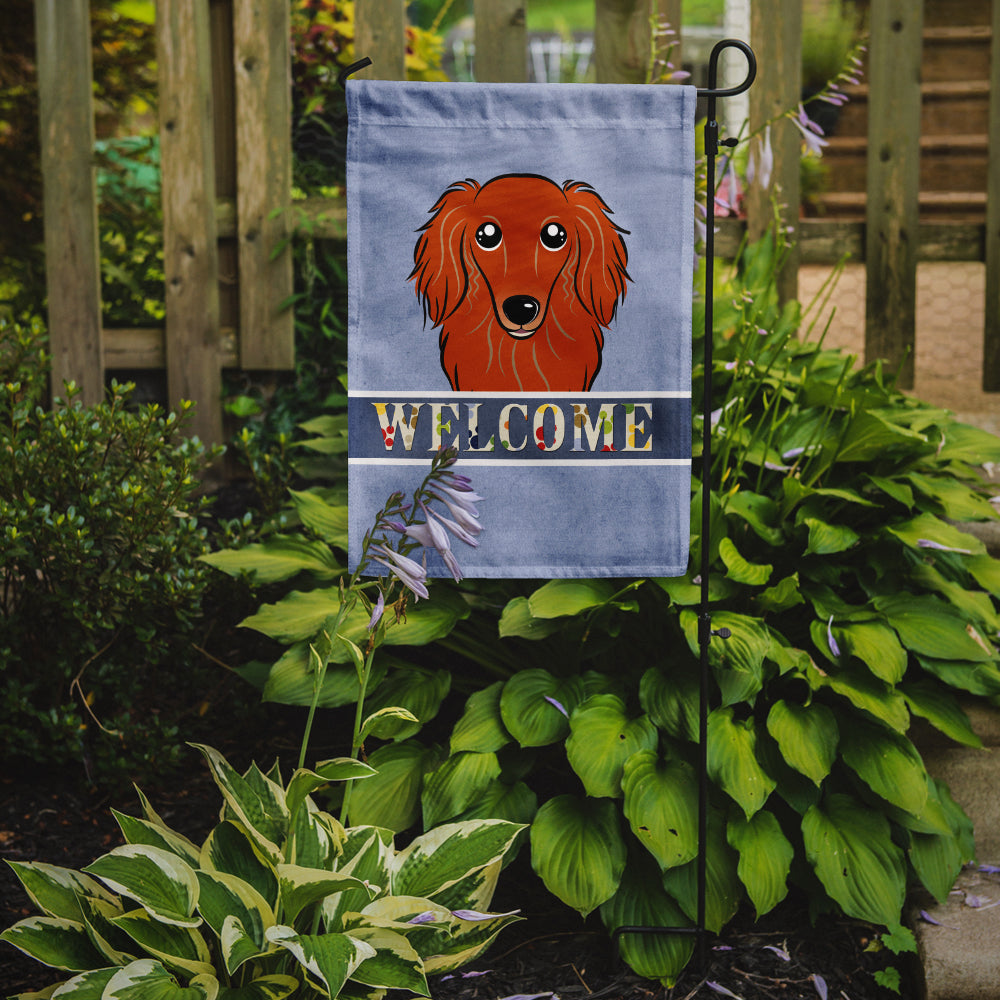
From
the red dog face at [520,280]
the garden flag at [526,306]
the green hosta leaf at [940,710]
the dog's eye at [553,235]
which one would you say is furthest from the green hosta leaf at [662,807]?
the dog's eye at [553,235]

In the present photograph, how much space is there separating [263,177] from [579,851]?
7.85ft

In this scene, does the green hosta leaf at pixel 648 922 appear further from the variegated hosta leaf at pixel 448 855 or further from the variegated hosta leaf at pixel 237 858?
the variegated hosta leaf at pixel 237 858

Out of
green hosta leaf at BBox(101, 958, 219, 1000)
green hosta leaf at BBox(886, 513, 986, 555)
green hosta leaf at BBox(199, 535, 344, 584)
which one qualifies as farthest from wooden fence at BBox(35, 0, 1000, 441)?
green hosta leaf at BBox(101, 958, 219, 1000)

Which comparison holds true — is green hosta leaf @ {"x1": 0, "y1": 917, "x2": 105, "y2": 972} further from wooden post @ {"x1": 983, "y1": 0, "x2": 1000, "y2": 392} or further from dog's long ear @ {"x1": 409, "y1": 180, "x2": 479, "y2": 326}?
wooden post @ {"x1": 983, "y1": 0, "x2": 1000, "y2": 392}

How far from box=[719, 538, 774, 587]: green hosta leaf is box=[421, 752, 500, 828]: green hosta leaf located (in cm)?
61

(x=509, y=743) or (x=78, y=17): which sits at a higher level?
(x=78, y=17)

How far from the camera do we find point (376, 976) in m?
1.50

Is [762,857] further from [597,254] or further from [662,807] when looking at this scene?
[597,254]

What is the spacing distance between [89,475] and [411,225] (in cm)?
101

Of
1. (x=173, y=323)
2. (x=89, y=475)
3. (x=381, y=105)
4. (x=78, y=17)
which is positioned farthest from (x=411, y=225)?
(x=78, y=17)

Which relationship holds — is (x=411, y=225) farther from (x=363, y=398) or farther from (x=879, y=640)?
(x=879, y=640)

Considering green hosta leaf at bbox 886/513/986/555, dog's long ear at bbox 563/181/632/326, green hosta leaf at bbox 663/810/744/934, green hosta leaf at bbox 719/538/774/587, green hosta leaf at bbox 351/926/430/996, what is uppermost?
dog's long ear at bbox 563/181/632/326

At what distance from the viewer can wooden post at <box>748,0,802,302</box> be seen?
324 cm

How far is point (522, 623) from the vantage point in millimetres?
2039
